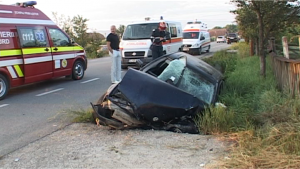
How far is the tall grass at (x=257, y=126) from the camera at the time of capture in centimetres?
327

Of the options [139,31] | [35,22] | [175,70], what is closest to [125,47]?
[139,31]

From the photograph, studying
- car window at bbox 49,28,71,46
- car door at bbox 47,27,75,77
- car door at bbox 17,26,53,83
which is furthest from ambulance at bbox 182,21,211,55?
car door at bbox 17,26,53,83

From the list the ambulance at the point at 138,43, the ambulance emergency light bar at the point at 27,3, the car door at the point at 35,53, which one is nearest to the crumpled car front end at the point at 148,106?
the car door at the point at 35,53

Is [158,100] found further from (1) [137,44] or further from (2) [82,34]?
(2) [82,34]

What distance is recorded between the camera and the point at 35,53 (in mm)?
8367

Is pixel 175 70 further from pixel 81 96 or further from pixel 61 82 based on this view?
pixel 61 82

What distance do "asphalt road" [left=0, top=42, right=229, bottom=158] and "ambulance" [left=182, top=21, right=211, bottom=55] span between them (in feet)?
38.4

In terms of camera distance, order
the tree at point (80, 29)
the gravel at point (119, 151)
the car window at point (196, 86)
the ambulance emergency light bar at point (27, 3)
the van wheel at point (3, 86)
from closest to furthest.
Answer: the gravel at point (119, 151), the car window at point (196, 86), the van wheel at point (3, 86), the ambulance emergency light bar at point (27, 3), the tree at point (80, 29)

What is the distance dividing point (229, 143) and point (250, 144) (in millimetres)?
335

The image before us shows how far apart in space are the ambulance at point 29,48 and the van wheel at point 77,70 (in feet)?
0.78

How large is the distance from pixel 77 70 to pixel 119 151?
7.11 metres

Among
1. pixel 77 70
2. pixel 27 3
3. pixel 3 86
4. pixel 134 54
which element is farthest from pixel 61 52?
pixel 134 54

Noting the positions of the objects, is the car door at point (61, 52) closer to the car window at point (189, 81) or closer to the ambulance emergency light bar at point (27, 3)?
the ambulance emergency light bar at point (27, 3)

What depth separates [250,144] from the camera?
366 cm
